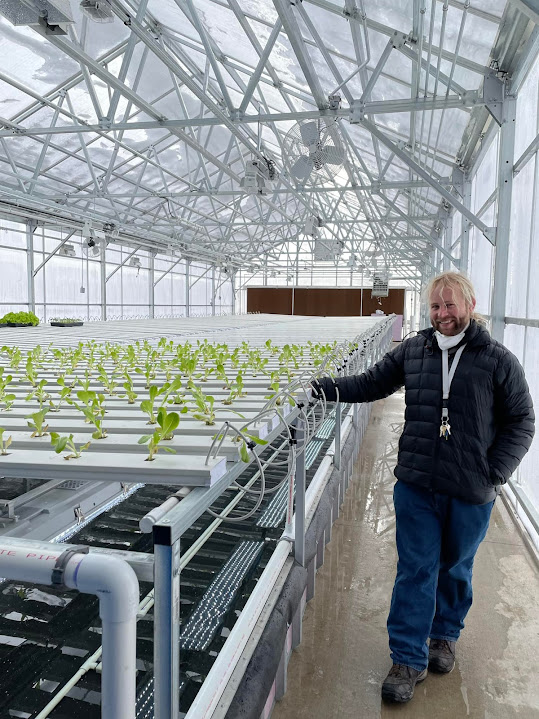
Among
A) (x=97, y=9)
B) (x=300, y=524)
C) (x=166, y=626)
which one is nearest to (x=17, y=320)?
(x=97, y=9)

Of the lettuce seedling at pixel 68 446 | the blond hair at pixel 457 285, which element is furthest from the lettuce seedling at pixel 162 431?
the blond hair at pixel 457 285

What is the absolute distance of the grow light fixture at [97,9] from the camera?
3674mm

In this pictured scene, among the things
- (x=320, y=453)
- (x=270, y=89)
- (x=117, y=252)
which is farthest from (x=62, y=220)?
(x=320, y=453)

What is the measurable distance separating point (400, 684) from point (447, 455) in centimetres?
101

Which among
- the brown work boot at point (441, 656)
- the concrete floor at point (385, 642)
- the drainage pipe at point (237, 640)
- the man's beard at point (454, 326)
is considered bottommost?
the concrete floor at point (385, 642)

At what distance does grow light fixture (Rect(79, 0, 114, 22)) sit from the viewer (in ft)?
12.1

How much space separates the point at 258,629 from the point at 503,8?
187 inches

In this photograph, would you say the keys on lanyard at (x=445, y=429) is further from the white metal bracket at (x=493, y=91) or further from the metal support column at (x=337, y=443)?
the white metal bracket at (x=493, y=91)

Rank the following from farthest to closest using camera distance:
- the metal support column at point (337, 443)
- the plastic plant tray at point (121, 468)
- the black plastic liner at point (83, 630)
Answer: the metal support column at point (337, 443) → the black plastic liner at point (83, 630) → the plastic plant tray at point (121, 468)

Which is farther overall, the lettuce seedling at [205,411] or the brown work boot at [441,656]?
the brown work boot at [441,656]

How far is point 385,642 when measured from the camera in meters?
2.83

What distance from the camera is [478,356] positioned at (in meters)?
2.23

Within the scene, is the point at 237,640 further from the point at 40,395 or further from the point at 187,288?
the point at 187,288

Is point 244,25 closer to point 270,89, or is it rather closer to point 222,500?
point 270,89
